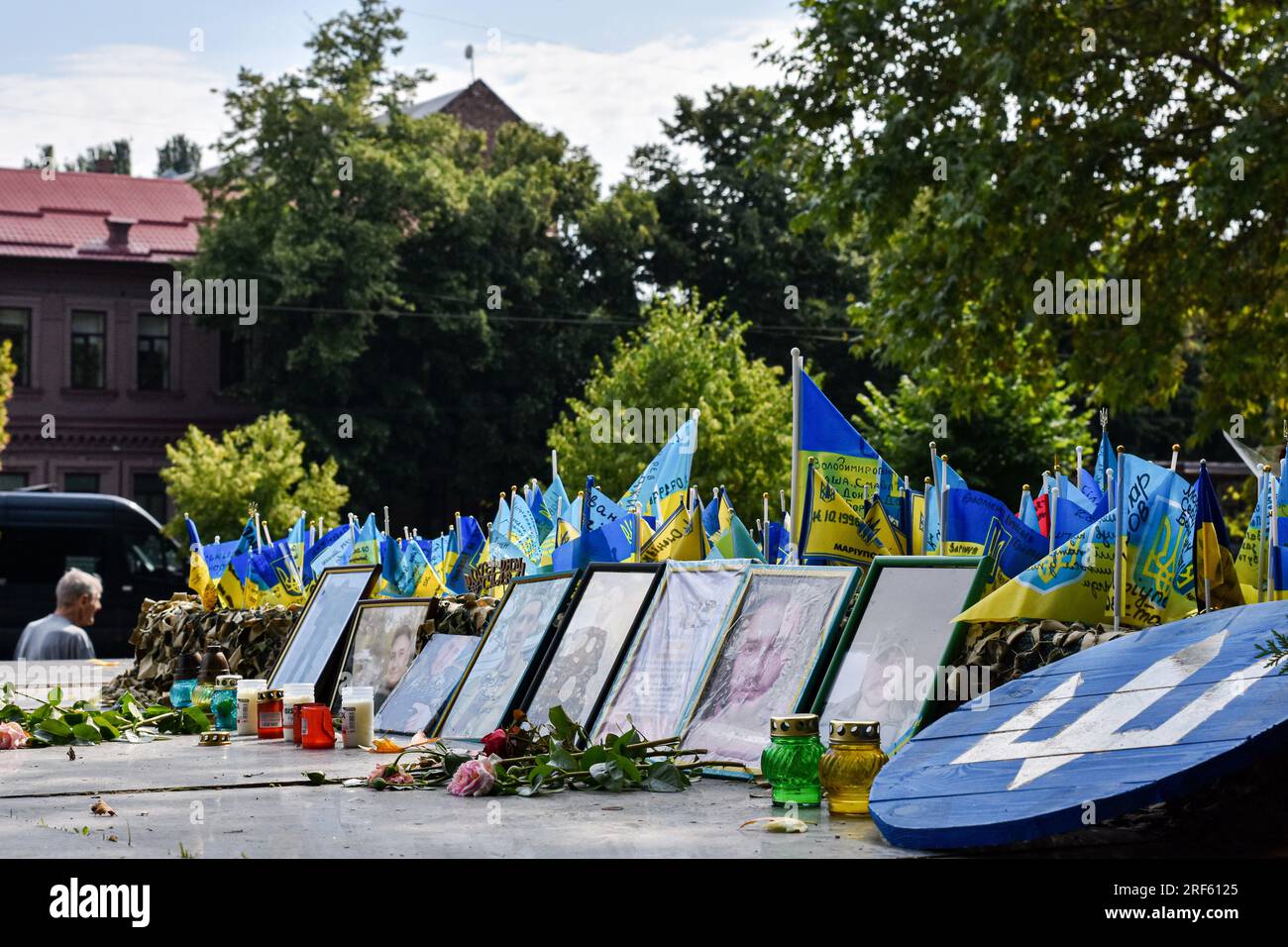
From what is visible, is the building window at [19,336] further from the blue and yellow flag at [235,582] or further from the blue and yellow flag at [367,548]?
the blue and yellow flag at [367,548]

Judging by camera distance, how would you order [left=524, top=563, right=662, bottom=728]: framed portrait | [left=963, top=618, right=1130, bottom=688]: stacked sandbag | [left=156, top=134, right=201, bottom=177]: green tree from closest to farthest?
[left=963, top=618, right=1130, bottom=688]: stacked sandbag → [left=524, top=563, right=662, bottom=728]: framed portrait → [left=156, top=134, right=201, bottom=177]: green tree

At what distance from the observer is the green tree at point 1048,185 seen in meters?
18.0

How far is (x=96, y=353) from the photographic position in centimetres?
4556

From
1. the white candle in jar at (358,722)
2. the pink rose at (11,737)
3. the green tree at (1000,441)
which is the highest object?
the green tree at (1000,441)

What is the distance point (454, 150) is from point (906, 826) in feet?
147

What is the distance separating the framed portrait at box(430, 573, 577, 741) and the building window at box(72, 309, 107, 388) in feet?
127

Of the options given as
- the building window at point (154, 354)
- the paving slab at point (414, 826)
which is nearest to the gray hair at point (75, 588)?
the paving slab at point (414, 826)

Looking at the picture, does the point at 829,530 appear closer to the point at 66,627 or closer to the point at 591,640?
the point at 591,640

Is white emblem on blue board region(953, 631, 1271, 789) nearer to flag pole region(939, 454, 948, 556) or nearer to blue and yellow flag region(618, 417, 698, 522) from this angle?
flag pole region(939, 454, 948, 556)

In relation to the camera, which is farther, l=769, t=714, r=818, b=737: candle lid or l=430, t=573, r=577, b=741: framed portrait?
l=430, t=573, r=577, b=741: framed portrait

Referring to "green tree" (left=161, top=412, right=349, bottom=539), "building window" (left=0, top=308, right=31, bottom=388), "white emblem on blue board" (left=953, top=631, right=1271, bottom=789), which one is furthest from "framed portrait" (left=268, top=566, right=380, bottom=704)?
"building window" (left=0, top=308, right=31, bottom=388)

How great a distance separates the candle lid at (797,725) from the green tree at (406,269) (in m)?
36.4

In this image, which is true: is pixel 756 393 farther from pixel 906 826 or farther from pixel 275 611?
pixel 906 826

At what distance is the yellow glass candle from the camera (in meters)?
5.93
